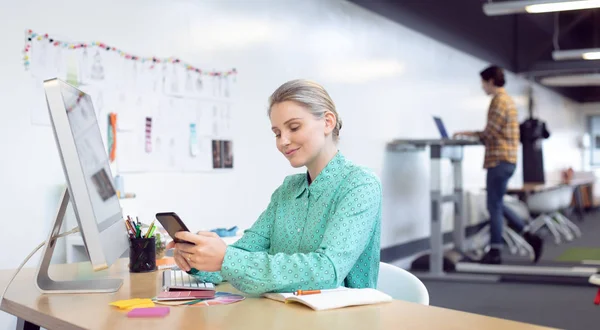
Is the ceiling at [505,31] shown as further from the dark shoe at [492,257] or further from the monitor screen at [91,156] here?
the monitor screen at [91,156]

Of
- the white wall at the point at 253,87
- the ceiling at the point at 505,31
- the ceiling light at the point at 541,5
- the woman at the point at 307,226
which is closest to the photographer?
the woman at the point at 307,226

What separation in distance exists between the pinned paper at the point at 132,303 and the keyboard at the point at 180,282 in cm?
10

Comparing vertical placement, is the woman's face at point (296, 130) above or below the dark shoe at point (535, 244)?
above

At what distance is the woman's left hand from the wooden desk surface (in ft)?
0.32

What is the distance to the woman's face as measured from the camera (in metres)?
1.57

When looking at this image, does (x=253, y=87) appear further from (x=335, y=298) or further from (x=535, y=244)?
(x=535, y=244)

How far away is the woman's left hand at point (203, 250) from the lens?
1.34 meters

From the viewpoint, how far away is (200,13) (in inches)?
153

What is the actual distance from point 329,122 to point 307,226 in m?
0.27

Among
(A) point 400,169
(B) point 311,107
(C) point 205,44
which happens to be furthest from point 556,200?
(B) point 311,107

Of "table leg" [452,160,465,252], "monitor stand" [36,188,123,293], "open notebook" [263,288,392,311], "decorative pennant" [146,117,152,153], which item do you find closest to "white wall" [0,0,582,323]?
"decorative pennant" [146,117,152,153]

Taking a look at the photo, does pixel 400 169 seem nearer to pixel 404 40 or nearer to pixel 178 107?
pixel 404 40

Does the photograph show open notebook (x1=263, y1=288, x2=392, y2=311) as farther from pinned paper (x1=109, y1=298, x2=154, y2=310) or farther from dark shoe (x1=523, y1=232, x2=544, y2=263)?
dark shoe (x1=523, y1=232, x2=544, y2=263)

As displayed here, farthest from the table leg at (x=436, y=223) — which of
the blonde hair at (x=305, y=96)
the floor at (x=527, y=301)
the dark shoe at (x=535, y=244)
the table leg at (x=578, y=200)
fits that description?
the table leg at (x=578, y=200)
